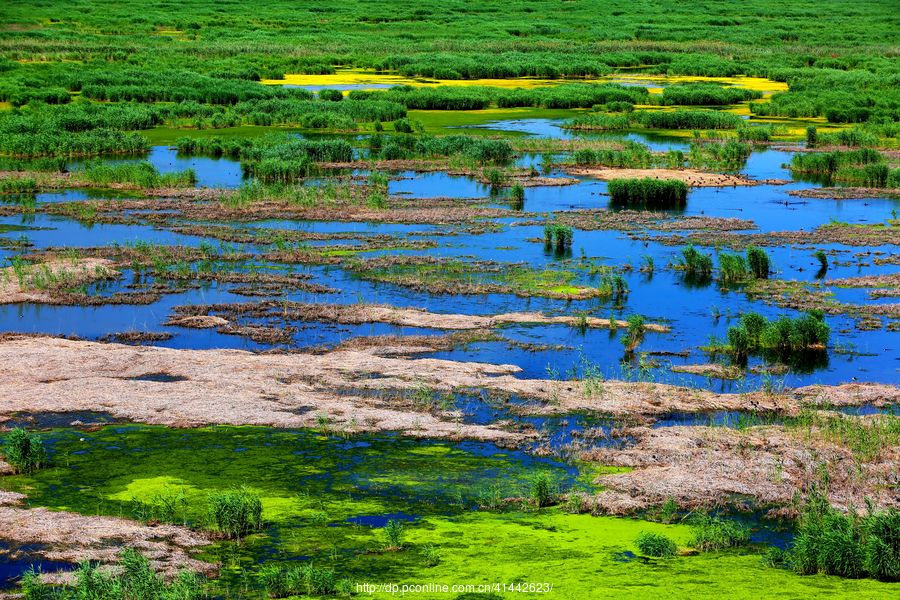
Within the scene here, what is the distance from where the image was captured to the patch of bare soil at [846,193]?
1558 inches

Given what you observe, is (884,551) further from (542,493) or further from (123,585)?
(123,585)

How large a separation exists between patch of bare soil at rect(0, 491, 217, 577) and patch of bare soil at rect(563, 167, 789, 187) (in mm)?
29107

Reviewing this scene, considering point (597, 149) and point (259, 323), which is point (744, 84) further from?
point (259, 323)

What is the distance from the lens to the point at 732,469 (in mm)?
16016

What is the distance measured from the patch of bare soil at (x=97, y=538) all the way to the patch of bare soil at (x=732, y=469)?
18.2ft

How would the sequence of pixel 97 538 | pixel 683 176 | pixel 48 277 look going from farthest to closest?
1. pixel 683 176
2. pixel 48 277
3. pixel 97 538

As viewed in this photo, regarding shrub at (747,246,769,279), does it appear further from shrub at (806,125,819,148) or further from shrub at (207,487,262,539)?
shrub at (806,125,819,148)

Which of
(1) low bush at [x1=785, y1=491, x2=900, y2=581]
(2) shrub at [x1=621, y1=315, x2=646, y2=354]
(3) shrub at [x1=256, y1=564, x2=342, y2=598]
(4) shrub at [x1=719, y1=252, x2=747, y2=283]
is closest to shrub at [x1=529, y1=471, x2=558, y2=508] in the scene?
(1) low bush at [x1=785, y1=491, x2=900, y2=581]

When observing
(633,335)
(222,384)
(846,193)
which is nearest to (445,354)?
(633,335)

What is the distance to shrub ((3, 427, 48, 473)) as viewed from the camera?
1590 centimetres

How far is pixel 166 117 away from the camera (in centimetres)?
5703

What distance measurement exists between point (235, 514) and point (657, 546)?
5275 mm

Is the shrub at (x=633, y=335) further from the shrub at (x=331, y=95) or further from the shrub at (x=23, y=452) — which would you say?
the shrub at (x=331, y=95)

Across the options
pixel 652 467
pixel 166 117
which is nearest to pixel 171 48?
pixel 166 117
